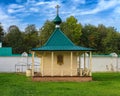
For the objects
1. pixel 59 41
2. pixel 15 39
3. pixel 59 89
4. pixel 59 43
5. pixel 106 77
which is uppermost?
pixel 15 39

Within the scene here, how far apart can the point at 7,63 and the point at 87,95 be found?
1175 inches

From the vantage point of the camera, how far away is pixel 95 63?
154 feet

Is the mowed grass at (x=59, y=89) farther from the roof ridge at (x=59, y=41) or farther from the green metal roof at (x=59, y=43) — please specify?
the roof ridge at (x=59, y=41)

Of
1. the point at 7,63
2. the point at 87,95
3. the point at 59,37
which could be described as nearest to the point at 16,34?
the point at 7,63

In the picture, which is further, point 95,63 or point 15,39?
point 15,39

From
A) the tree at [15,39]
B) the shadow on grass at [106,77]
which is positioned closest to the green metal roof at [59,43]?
the shadow on grass at [106,77]

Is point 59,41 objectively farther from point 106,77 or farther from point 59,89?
point 59,89

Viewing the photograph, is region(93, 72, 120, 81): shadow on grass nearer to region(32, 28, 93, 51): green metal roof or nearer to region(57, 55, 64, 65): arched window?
region(57, 55, 64, 65): arched window

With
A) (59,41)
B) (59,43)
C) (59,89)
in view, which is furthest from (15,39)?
(59,89)

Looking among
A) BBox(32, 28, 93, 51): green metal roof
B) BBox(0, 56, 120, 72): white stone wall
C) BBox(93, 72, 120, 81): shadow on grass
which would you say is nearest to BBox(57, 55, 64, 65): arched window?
BBox(32, 28, 93, 51): green metal roof

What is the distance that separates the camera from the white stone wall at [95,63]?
45.7m

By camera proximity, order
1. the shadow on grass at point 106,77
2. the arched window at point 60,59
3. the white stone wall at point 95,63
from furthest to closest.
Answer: the white stone wall at point 95,63 → the arched window at point 60,59 → the shadow on grass at point 106,77

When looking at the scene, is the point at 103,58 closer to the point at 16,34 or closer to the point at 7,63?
the point at 7,63

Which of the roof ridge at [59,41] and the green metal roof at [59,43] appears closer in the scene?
the green metal roof at [59,43]
